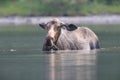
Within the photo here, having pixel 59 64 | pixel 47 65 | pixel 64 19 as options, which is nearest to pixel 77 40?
pixel 59 64

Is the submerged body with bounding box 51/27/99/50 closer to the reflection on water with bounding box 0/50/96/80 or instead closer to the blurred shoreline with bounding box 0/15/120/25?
the reflection on water with bounding box 0/50/96/80

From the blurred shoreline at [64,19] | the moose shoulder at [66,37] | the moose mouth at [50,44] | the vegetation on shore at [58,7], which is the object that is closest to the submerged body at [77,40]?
the moose shoulder at [66,37]

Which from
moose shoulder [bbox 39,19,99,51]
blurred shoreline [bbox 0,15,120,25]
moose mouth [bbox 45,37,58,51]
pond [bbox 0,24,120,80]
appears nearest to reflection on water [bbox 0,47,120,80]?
pond [bbox 0,24,120,80]

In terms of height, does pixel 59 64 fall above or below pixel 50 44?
below

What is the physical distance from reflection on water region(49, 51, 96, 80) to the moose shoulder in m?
1.06

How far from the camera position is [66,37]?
130 ft

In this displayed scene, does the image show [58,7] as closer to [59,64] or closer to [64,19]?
[64,19]

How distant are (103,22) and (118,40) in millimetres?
41091

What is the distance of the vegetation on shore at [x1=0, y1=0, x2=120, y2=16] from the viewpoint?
317 feet

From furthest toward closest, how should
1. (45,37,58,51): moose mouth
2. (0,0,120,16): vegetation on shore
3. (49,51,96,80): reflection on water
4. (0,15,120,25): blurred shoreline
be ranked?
(0,0,120,16): vegetation on shore, (0,15,120,25): blurred shoreline, (45,37,58,51): moose mouth, (49,51,96,80): reflection on water

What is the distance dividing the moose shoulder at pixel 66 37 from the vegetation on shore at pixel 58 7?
5350 cm

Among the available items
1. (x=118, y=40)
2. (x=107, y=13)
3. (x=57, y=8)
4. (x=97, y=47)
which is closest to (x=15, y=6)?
(x=57, y=8)

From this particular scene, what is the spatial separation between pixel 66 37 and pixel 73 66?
27.1ft

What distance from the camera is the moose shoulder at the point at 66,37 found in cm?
3806
